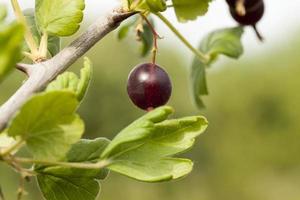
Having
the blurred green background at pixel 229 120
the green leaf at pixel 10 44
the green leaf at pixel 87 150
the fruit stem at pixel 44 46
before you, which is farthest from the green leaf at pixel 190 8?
the blurred green background at pixel 229 120

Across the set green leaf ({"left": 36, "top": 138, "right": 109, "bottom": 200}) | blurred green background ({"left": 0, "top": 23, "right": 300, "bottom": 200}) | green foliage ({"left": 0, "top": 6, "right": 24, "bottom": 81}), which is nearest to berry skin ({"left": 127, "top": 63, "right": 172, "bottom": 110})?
green leaf ({"left": 36, "top": 138, "right": 109, "bottom": 200})

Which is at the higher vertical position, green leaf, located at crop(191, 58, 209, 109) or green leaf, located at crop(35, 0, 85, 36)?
green leaf, located at crop(35, 0, 85, 36)

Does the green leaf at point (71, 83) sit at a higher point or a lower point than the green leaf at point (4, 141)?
higher

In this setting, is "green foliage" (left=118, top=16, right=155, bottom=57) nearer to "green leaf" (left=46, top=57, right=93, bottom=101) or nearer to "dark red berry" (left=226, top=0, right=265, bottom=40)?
"dark red berry" (left=226, top=0, right=265, bottom=40)

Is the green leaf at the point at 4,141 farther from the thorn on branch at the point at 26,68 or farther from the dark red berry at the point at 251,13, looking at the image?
the dark red berry at the point at 251,13

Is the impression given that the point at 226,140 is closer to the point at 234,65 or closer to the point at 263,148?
the point at 263,148

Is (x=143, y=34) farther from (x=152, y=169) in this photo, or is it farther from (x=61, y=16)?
(x=152, y=169)

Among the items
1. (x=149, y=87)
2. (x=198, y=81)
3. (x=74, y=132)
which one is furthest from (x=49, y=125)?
(x=198, y=81)
